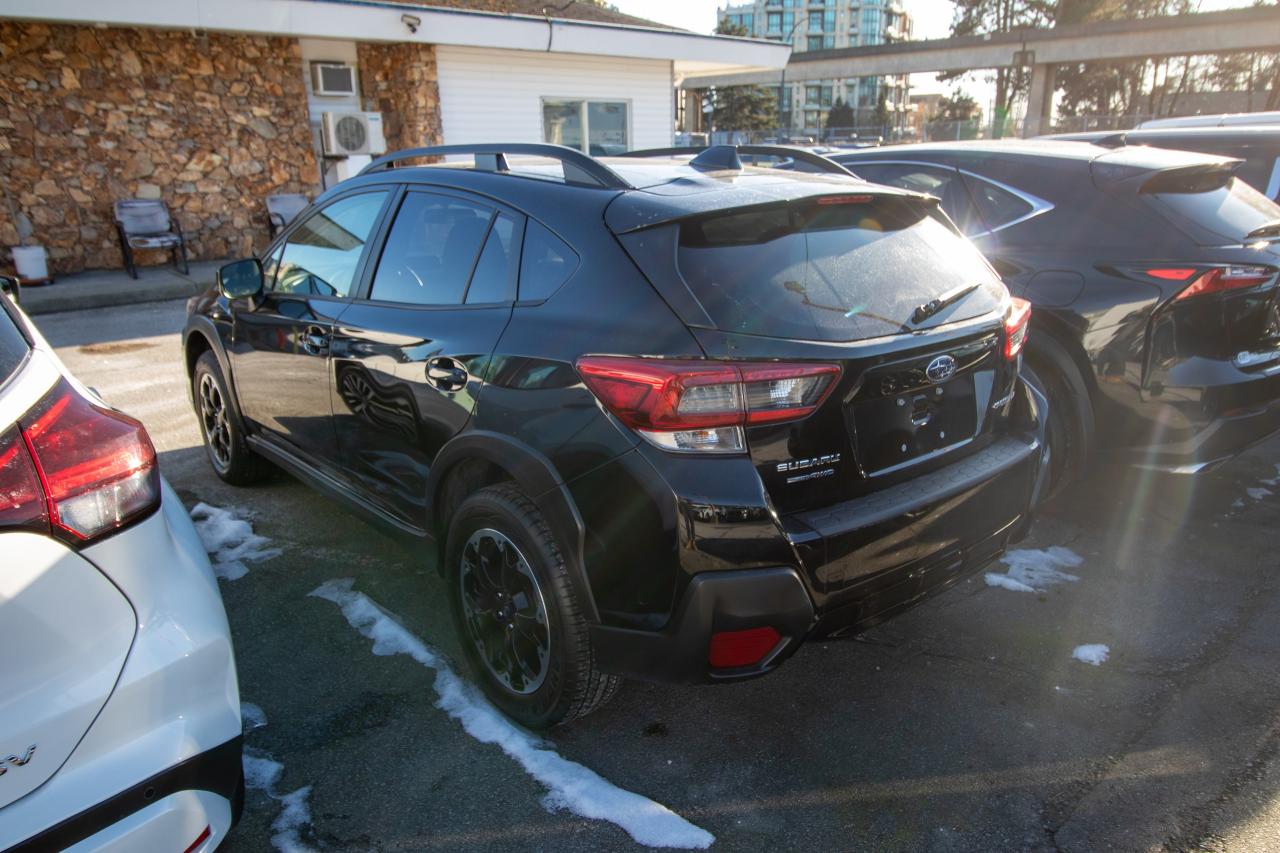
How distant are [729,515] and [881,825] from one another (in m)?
0.99

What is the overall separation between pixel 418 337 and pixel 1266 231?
12.5 ft

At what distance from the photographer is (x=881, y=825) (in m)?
2.36

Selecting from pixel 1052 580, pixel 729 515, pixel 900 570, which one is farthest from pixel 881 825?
pixel 1052 580

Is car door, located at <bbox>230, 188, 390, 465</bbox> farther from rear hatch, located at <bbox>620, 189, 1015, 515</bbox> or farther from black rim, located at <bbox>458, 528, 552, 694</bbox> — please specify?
rear hatch, located at <bbox>620, 189, 1015, 515</bbox>

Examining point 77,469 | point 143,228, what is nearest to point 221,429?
point 77,469

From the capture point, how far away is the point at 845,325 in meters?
2.40

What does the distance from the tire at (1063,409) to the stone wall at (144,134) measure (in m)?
12.6

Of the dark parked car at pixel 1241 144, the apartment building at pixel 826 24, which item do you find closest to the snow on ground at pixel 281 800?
the dark parked car at pixel 1241 144

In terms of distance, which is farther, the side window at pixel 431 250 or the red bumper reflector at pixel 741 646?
the side window at pixel 431 250

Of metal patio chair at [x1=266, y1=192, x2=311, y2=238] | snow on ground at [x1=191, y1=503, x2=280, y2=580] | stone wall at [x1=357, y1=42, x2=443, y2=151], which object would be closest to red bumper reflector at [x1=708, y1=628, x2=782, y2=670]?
snow on ground at [x1=191, y1=503, x2=280, y2=580]

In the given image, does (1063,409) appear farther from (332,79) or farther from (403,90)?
(332,79)

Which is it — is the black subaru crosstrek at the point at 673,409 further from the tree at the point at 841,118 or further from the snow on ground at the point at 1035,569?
the tree at the point at 841,118

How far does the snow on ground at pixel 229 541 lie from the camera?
391cm

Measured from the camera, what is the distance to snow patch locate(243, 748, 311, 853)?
2.32 m
